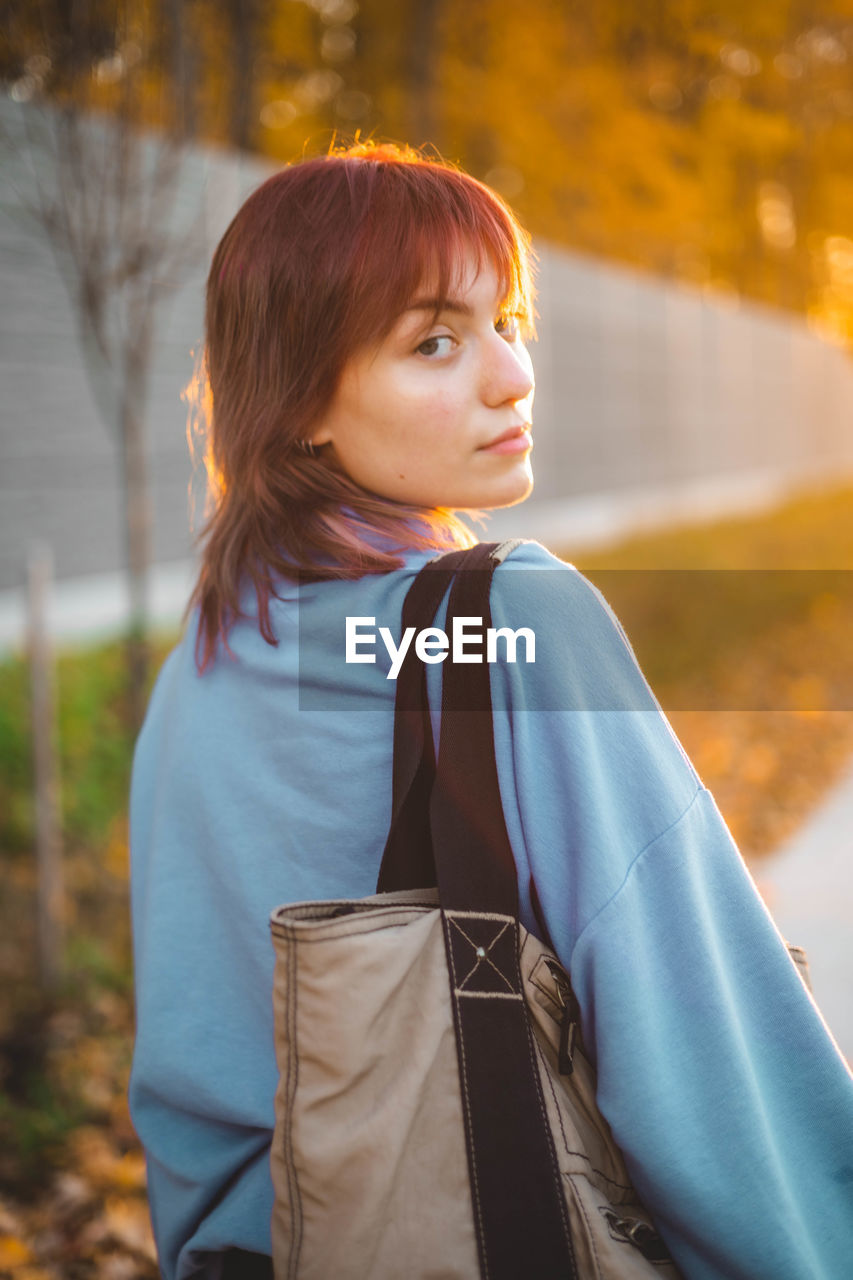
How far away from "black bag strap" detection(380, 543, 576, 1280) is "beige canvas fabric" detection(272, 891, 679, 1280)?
0.01m

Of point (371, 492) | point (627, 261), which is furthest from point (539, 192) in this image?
point (371, 492)

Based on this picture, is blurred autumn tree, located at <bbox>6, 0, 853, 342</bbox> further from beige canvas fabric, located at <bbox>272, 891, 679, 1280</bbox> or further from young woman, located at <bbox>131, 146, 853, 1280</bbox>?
beige canvas fabric, located at <bbox>272, 891, 679, 1280</bbox>

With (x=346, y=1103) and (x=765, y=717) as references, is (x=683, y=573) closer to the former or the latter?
(x=765, y=717)

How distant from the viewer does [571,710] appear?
110cm

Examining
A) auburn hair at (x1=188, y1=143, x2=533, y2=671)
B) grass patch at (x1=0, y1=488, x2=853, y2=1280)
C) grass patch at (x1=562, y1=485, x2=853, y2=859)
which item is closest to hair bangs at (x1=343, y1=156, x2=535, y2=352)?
auburn hair at (x1=188, y1=143, x2=533, y2=671)

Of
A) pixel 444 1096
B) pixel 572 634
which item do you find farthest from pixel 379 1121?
pixel 572 634

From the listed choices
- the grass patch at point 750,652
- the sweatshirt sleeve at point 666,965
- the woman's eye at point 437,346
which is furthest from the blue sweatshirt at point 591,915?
the grass patch at point 750,652

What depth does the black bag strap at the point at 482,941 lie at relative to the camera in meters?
1.04

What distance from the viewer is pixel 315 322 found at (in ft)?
4.42

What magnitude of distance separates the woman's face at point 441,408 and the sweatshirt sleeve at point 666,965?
0.26 meters

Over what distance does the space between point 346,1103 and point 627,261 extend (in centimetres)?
2402

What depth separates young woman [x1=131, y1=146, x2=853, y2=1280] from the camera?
42.4 inches

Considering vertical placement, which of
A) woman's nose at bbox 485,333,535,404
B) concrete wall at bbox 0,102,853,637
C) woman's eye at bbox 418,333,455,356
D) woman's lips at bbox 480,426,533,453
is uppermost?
concrete wall at bbox 0,102,853,637

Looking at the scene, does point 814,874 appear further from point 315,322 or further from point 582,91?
point 582,91
